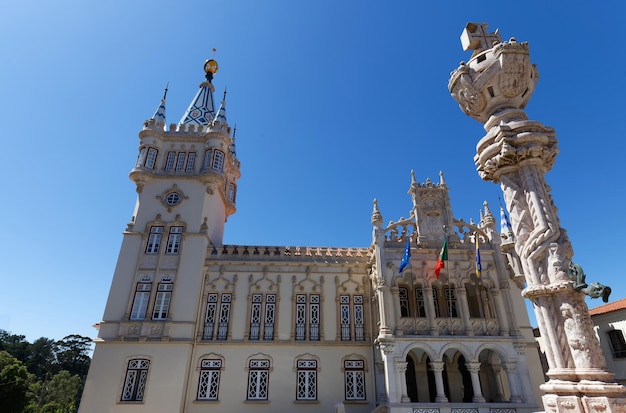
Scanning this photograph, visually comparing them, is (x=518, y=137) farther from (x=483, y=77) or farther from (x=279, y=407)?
(x=279, y=407)

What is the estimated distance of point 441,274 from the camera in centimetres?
2059

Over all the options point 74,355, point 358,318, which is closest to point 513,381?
point 358,318

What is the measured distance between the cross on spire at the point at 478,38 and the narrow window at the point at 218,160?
20.0 metres

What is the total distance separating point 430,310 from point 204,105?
24.6 m

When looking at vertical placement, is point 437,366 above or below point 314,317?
below

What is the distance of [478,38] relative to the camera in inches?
340

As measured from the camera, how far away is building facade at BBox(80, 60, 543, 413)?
18.6 meters

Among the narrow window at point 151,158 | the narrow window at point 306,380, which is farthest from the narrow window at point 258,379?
the narrow window at point 151,158

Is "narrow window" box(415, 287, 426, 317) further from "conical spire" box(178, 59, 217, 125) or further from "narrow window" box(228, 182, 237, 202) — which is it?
"conical spire" box(178, 59, 217, 125)

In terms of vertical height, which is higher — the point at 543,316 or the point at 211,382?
the point at 543,316

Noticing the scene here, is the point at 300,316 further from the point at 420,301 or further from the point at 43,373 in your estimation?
the point at 43,373

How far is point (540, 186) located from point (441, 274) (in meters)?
14.6

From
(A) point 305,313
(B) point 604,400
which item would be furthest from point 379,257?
(B) point 604,400

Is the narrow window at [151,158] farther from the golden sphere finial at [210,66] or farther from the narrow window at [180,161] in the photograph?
the golden sphere finial at [210,66]
